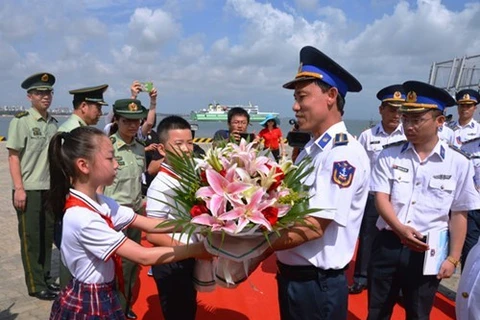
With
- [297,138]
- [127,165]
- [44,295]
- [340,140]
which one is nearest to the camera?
[340,140]

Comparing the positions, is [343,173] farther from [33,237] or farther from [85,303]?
[33,237]

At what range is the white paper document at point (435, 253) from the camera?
2451mm

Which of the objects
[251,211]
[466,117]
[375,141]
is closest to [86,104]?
[251,211]

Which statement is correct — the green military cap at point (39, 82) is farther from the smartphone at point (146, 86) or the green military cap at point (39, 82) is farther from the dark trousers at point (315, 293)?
the dark trousers at point (315, 293)

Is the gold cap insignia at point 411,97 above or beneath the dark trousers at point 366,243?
above

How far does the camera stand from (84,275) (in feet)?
6.32

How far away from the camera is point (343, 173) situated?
5.76 feet

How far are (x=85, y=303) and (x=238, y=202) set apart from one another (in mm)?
1113

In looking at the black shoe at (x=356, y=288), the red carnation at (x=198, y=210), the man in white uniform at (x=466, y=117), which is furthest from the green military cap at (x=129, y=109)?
the man in white uniform at (x=466, y=117)

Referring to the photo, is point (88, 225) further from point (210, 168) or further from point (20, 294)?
point (20, 294)

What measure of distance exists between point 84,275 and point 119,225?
0.33 metres

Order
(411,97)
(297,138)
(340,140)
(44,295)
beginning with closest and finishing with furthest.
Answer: (340,140) → (411,97) → (44,295) → (297,138)

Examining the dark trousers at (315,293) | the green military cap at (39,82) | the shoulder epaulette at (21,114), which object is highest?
the green military cap at (39,82)

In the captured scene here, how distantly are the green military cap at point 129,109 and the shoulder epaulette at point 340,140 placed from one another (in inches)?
79.8
